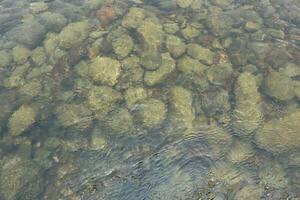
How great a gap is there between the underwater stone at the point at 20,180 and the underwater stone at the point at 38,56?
280cm

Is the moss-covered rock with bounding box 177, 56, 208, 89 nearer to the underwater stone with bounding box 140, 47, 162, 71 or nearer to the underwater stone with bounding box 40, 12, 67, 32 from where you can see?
the underwater stone with bounding box 140, 47, 162, 71

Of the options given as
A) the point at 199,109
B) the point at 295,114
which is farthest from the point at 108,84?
the point at 295,114

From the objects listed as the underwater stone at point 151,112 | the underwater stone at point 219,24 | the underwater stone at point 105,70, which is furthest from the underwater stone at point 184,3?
the underwater stone at point 151,112

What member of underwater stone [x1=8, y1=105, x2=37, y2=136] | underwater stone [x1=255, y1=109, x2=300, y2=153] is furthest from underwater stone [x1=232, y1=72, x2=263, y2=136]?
underwater stone [x1=8, y1=105, x2=37, y2=136]

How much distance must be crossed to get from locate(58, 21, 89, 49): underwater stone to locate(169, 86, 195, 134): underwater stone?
295 cm

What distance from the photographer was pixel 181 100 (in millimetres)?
8062

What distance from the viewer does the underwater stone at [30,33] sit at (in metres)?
9.47

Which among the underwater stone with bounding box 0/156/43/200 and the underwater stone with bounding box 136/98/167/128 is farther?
the underwater stone with bounding box 136/98/167/128

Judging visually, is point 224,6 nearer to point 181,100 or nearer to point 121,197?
point 181,100

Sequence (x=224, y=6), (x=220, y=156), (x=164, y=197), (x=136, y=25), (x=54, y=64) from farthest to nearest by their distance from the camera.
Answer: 1. (x=224, y=6)
2. (x=136, y=25)
3. (x=54, y=64)
4. (x=220, y=156)
5. (x=164, y=197)

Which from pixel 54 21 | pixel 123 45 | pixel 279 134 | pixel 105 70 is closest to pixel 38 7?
pixel 54 21

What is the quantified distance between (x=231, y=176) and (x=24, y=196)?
13.0ft

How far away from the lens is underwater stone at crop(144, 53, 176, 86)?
329 inches

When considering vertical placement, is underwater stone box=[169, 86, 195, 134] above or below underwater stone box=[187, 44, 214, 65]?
below
